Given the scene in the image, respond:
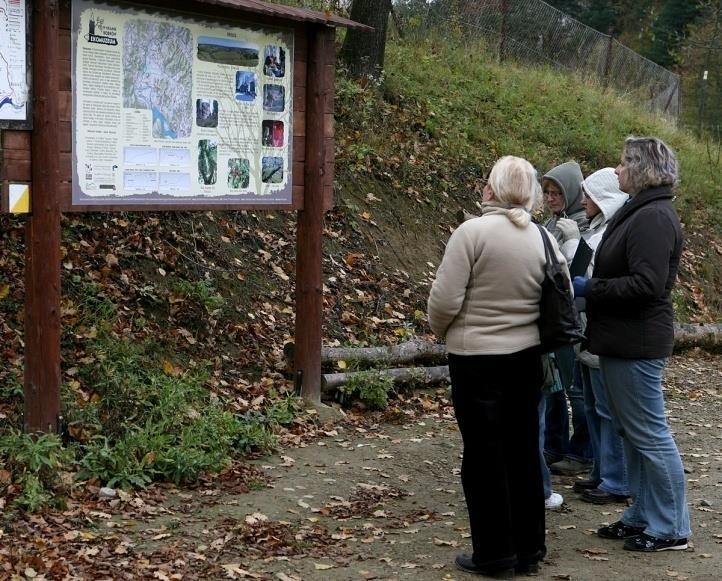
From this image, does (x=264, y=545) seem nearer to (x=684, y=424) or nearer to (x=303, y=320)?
(x=303, y=320)

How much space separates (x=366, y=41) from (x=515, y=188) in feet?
30.0

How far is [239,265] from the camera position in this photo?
9656 mm

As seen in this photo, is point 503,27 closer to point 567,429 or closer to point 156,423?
point 567,429

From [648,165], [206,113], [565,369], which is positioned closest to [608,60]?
[206,113]

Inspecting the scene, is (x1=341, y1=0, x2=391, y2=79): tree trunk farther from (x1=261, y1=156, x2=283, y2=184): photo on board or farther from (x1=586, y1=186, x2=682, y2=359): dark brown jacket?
(x1=586, y1=186, x2=682, y2=359): dark brown jacket

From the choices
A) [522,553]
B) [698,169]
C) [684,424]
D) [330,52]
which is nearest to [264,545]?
[522,553]

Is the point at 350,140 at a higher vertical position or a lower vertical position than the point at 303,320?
higher

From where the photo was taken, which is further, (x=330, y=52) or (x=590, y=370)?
(x=330, y=52)

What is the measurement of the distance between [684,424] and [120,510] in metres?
5.00

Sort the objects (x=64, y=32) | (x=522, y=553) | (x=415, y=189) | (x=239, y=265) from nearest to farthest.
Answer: (x=522, y=553)
(x=64, y=32)
(x=239, y=265)
(x=415, y=189)

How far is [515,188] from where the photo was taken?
4.93 metres

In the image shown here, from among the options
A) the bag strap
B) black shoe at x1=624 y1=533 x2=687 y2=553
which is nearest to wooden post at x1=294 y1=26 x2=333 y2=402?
the bag strap

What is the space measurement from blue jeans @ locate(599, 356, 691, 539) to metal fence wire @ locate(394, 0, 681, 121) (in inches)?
500

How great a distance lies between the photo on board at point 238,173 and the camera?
7277 millimetres
